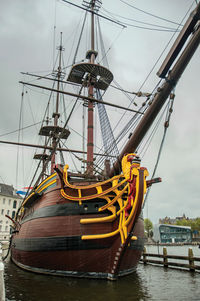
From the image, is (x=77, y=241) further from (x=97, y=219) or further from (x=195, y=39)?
(x=195, y=39)

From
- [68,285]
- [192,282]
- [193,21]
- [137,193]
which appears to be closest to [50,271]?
[68,285]

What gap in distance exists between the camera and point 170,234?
3167 inches

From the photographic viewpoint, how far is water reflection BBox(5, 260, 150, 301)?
7.00m

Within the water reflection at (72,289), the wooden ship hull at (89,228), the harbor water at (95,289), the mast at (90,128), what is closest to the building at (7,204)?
the mast at (90,128)

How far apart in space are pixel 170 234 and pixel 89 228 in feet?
260

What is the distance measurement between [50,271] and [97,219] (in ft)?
10.1

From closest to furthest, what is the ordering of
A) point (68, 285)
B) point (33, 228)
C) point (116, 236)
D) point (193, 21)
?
point (193, 21)
point (68, 285)
point (116, 236)
point (33, 228)

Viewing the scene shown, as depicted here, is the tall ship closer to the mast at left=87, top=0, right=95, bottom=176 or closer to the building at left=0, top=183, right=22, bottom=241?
the mast at left=87, top=0, right=95, bottom=176

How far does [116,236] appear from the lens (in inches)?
349

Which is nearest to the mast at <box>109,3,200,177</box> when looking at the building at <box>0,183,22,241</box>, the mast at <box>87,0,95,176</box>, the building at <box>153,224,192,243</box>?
the mast at <box>87,0,95,176</box>

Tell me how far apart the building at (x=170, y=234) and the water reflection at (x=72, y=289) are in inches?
2945

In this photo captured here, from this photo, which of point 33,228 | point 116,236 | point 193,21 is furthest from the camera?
point 33,228

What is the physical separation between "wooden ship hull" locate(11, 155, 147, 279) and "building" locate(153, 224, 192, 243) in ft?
243

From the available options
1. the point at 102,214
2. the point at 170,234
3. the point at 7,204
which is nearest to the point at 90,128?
the point at 102,214
